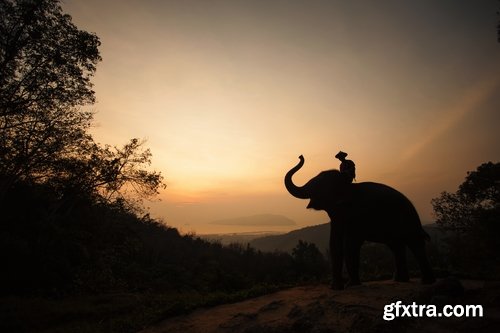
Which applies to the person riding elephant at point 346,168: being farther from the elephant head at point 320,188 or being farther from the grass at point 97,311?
the grass at point 97,311

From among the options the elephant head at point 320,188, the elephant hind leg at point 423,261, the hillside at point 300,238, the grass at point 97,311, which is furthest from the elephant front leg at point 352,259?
the hillside at point 300,238

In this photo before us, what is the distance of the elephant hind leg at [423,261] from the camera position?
25.8 ft

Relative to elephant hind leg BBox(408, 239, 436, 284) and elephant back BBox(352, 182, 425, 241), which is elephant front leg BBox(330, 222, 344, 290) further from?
elephant hind leg BBox(408, 239, 436, 284)

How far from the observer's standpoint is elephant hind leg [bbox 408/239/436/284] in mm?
7857

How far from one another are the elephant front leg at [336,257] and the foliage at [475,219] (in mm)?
19395

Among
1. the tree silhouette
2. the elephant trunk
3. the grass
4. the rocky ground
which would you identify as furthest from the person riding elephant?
the tree silhouette

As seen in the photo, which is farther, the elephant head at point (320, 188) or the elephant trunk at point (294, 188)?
the elephant trunk at point (294, 188)

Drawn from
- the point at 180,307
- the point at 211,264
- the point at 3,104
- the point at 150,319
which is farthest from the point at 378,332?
the point at 211,264

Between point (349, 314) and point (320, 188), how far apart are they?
12.1 ft

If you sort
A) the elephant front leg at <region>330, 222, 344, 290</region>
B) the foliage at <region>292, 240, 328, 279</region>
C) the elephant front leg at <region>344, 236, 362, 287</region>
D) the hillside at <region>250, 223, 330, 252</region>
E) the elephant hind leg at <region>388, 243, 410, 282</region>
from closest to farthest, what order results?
the elephant front leg at <region>330, 222, 344, 290</region> → the elephant front leg at <region>344, 236, 362, 287</region> → the elephant hind leg at <region>388, 243, 410, 282</region> → the foliage at <region>292, 240, 328, 279</region> → the hillside at <region>250, 223, 330, 252</region>

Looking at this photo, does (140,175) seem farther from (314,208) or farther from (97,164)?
(314,208)

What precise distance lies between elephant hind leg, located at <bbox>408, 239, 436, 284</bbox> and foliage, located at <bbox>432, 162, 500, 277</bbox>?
18.2 meters

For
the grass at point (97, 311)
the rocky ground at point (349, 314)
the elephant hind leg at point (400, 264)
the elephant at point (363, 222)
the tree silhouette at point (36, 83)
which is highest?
the tree silhouette at point (36, 83)

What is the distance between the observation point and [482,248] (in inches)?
966
